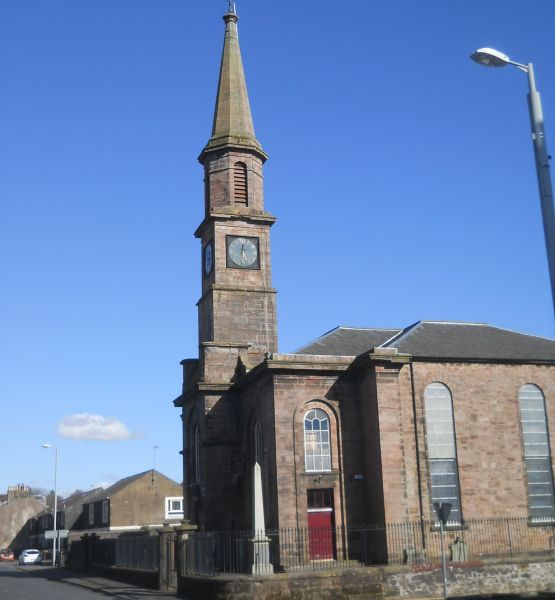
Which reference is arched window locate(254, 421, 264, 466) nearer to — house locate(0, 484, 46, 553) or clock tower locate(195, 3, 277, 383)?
clock tower locate(195, 3, 277, 383)

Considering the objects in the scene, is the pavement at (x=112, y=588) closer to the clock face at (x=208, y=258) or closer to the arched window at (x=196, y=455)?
the arched window at (x=196, y=455)

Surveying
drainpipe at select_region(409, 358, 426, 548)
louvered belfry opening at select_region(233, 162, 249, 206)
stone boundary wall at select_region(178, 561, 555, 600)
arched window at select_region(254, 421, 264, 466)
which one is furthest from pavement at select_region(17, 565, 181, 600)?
louvered belfry opening at select_region(233, 162, 249, 206)

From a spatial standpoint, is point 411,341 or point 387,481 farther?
point 411,341

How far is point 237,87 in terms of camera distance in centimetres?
3875

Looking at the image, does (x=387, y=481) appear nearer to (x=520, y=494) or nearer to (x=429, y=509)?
(x=429, y=509)

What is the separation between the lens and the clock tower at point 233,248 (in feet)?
112

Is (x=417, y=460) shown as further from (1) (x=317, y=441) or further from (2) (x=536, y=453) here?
(2) (x=536, y=453)

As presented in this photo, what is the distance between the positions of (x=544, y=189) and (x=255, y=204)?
2614 cm

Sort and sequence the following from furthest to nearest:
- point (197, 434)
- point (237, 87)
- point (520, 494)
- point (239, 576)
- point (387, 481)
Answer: point (237, 87) < point (197, 434) < point (520, 494) < point (387, 481) < point (239, 576)

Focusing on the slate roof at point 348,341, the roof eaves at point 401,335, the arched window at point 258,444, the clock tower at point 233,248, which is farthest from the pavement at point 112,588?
the roof eaves at point 401,335

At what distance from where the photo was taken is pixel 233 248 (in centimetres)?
3575

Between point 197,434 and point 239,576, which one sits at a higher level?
point 197,434

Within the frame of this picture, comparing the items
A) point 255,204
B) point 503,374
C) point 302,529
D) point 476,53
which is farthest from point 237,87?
point 476,53

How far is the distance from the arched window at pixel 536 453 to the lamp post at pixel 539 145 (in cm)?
2100
